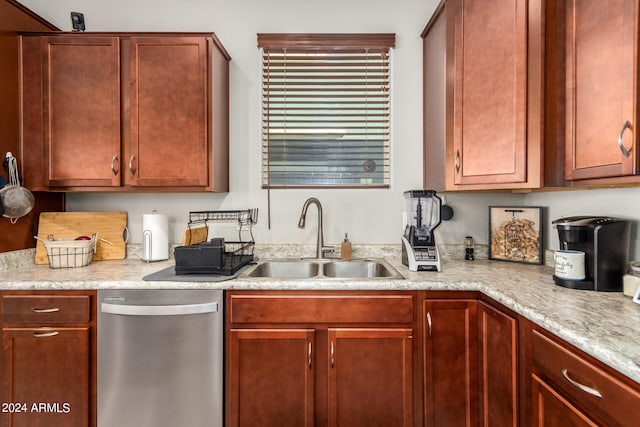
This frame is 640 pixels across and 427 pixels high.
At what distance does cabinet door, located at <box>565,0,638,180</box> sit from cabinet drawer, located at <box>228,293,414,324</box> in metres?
0.91

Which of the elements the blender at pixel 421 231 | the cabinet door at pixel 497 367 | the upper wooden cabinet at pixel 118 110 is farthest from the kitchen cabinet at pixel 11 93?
the cabinet door at pixel 497 367

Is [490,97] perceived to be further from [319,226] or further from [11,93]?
[11,93]

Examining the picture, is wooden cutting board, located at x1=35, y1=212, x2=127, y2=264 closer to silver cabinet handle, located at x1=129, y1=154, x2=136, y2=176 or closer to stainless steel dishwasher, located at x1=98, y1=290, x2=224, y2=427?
silver cabinet handle, located at x1=129, y1=154, x2=136, y2=176

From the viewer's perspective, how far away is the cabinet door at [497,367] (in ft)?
4.15

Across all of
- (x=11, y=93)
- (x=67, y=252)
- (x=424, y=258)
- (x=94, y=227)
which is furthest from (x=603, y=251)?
(x=11, y=93)

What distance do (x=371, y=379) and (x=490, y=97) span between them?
1453mm

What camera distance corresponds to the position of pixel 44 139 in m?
1.94

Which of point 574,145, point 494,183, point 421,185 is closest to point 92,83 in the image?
point 421,185

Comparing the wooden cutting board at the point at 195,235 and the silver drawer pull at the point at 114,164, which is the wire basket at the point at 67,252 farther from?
the wooden cutting board at the point at 195,235

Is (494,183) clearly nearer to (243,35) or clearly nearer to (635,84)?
(635,84)

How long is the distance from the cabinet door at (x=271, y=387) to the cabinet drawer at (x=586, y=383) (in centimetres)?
92

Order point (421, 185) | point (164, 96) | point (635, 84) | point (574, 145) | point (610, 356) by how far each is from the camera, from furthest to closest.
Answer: point (421, 185), point (164, 96), point (574, 145), point (635, 84), point (610, 356)

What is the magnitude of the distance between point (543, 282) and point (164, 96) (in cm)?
217

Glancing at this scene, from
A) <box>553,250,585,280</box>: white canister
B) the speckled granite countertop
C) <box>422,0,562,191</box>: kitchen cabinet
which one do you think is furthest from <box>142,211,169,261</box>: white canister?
<box>553,250,585,280</box>: white canister
